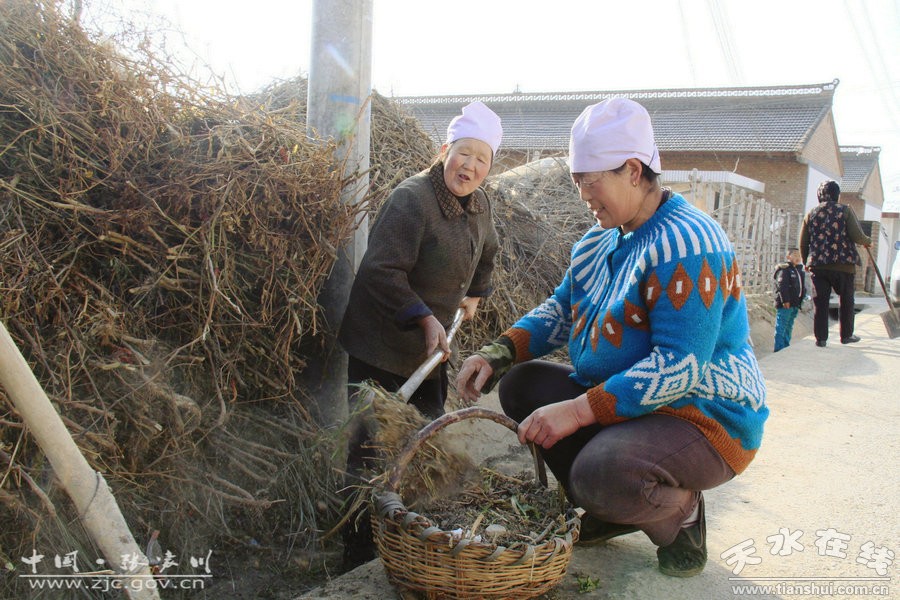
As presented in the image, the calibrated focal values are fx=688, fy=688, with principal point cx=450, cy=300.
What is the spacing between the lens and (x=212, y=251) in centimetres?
231

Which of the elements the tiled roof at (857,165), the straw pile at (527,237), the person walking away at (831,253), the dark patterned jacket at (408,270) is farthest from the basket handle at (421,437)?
the tiled roof at (857,165)

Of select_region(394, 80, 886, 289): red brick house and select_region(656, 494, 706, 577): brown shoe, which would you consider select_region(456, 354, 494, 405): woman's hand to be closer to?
select_region(656, 494, 706, 577): brown shoe

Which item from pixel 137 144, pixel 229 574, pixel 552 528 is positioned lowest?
pixel 229 574

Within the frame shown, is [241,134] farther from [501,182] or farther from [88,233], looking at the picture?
[501,182]

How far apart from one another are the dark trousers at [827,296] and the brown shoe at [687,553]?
587cm

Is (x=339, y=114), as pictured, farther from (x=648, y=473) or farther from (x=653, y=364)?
(x=648, y=473)

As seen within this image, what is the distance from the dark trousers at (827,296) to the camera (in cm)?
712

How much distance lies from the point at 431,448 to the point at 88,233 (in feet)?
4.10

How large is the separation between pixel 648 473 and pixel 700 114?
28679 mm

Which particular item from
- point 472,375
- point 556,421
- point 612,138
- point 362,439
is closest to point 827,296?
point 472,375

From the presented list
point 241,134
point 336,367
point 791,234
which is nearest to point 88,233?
point 241,134

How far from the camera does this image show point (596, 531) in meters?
2.30

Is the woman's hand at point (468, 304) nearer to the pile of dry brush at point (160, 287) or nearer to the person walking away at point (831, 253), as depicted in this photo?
the pile of dry brush at point (160, 287)

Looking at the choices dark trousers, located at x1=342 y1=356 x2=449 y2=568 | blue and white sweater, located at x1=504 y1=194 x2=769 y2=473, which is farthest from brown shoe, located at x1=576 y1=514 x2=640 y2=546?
dark trousers, located at x1=342 y1=356 x2=449 y2=568
